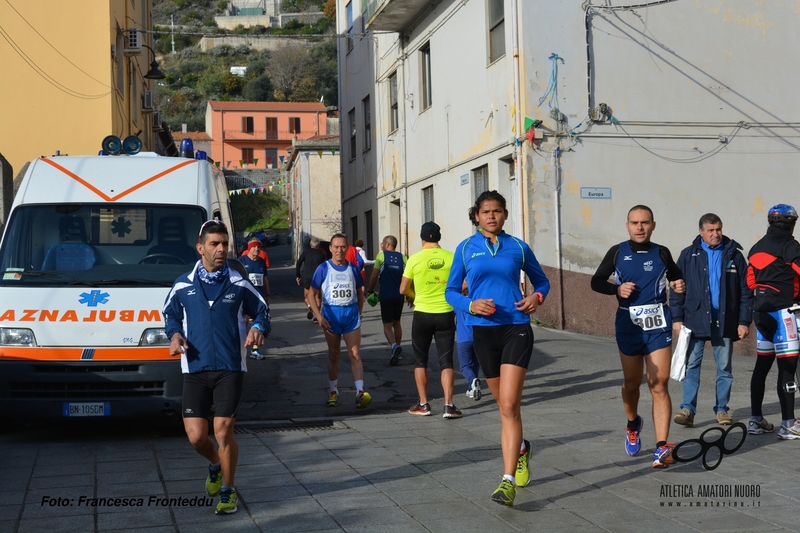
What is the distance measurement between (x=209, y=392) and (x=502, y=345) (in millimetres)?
1885

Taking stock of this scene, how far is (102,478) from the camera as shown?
6609 millimetres

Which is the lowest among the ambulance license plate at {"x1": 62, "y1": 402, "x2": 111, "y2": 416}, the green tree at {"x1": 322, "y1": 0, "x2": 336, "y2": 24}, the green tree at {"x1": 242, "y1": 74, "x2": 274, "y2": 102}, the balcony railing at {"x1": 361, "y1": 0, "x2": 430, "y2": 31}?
the ambulance license plate at {"x1": 62, "y1": 402, "x2": 111, "y2": 416}

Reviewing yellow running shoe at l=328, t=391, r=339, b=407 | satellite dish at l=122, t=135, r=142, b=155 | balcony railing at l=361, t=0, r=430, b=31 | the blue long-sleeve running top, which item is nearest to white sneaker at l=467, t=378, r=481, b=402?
yellow running shoe at l=328, t=391, r=339, b=407

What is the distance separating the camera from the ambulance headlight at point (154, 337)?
7.82 metres

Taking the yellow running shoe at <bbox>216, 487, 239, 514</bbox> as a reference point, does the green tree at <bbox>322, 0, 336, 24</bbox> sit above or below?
above

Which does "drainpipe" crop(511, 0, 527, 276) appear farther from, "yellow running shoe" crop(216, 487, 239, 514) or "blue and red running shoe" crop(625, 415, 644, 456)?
"yellow running shoe" crop(216, 487, 239, 514)

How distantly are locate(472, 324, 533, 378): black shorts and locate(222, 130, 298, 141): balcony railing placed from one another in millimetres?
84138

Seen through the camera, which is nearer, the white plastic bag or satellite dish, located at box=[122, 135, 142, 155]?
the white plastic bag

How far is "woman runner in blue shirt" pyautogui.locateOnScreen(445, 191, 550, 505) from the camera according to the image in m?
5.81

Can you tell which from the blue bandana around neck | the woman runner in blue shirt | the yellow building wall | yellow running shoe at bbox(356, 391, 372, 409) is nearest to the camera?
the woman runner in blue shirt

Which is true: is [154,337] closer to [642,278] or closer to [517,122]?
[642,278]

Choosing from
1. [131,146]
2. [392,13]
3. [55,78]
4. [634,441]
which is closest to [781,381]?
[634,441]

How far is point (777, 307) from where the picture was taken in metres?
8.01

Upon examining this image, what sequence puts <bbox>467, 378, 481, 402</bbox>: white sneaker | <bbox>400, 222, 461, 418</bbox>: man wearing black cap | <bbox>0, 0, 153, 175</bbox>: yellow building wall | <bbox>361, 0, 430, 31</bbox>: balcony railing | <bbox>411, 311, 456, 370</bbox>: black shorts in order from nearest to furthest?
<bbox>400, 222, 461, 418</bbox>: man wearing black cap < <bbox>411, 311, 456, 370</bbox>: black shorts < <bbox>467, 378, 481, 402</bbox>: white sneaker < <bbox>361, 0, 430, 31</bbox>: balcony railing < <bbox>0, 0, 153, 175</bbox>: yellow building wall
